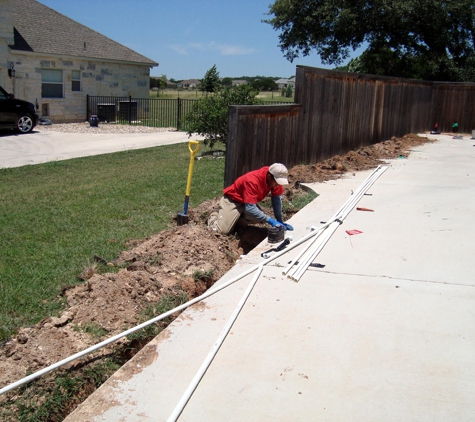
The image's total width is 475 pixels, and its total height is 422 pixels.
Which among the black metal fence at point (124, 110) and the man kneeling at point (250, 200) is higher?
the black metal fence at point (124, 110)

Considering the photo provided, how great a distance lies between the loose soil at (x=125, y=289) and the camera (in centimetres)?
383

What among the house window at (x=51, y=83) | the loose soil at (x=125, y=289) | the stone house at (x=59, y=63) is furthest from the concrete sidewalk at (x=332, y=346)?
the house window at (x=51, y=83)

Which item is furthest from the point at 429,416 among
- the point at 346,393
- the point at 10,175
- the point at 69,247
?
the point at 10,175

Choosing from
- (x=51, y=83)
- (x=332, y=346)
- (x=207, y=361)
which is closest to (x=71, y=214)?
(x=207, y=361)

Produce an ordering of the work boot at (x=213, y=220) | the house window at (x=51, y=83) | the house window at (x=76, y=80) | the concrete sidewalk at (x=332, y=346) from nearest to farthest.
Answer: the concrete sidewalk at (x=332, y=346)
the work boot at (x=213, y=220)
the house window at (x=51, y=83)
the house window at (x=76, y=80)

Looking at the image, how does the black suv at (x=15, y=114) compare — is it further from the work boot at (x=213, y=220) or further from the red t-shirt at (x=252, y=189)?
the red t-shirt at (x=252, y=189)

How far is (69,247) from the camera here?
20.8 ft

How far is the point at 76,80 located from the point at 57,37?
207cm

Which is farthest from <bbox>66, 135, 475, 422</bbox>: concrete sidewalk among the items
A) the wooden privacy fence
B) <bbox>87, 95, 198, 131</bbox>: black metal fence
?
<bbox>87, 95, 198, 131</bbox>: black metal fence

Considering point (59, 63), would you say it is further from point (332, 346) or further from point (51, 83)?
point (332, 346)

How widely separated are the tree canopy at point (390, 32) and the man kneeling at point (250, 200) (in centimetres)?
1919

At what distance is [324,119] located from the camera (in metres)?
12.2

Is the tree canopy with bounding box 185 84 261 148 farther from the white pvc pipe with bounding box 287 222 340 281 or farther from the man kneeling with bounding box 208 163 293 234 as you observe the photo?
the white pvc pipe with bounding box 287 222 340 281

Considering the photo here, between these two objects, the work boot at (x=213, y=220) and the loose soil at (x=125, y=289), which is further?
the work boot at (x=213, y=220)
